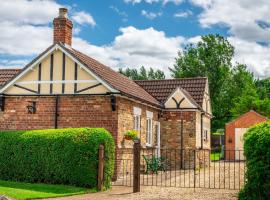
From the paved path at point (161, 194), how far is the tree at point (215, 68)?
3900 cm

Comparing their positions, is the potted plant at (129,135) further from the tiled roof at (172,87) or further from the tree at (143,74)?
the tree at (143,74)

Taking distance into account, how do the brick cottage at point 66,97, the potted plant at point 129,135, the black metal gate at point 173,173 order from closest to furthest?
1. the black metal gate at point 173,173
2. the brick cottage at point 66,97
3. the potted plant at point 129,135

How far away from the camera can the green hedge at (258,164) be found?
10.8 meters

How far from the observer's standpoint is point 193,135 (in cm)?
2489

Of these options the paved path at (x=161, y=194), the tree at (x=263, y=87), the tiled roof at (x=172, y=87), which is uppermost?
the tree at (x=263, y=87)

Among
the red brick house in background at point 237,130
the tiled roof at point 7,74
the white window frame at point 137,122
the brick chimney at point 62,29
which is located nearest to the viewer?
the brick chimney at point 62,29

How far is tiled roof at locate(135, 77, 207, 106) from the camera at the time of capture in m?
26.5

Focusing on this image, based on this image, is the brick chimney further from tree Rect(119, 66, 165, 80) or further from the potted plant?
tree Rect(119, 66, 165, 80)

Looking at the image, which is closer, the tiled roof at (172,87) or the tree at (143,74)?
the tiled roof at (172,87)

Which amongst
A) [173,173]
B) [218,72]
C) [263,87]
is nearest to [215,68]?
[218,72]

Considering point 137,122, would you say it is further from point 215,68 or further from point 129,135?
point 215,68

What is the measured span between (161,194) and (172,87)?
543 inches

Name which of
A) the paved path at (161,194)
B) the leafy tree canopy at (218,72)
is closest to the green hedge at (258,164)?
the paved path at (161,194)

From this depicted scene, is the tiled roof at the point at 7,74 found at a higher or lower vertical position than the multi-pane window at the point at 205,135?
higher
